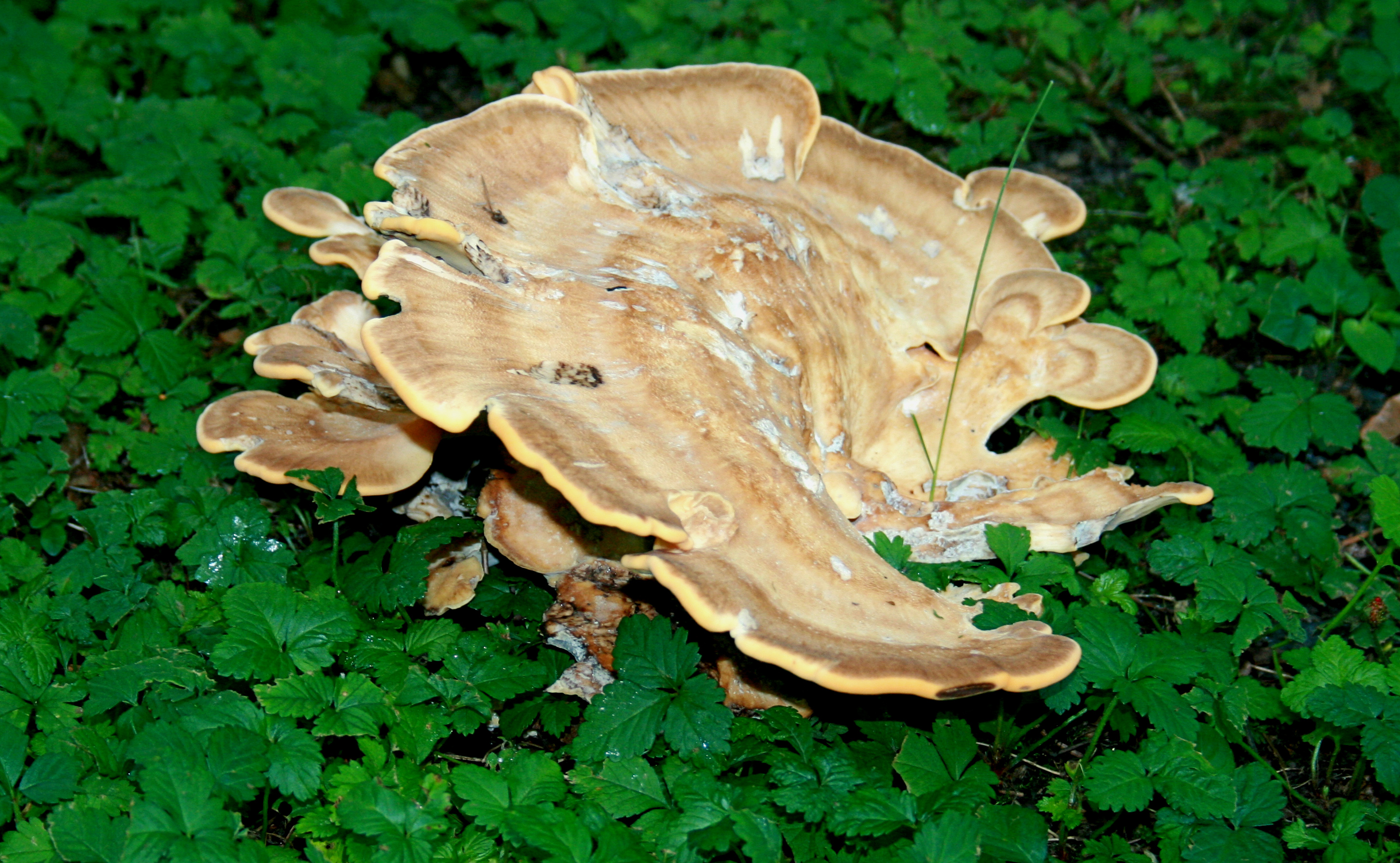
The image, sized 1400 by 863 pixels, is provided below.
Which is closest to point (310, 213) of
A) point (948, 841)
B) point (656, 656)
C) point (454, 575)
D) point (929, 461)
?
point (454, 575)

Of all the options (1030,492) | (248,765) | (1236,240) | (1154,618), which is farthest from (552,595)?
(1236,240)

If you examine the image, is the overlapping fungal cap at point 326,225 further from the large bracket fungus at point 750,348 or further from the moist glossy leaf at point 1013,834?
the moist glossy leaf at point 1013,834

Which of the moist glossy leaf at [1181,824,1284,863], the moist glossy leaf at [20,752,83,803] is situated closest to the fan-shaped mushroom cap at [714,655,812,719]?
the moist glossy leaf at [1181,824,1284,863]

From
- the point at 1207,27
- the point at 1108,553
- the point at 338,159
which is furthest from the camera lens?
the point at 1207,27

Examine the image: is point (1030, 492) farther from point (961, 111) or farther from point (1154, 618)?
point (961, 111)

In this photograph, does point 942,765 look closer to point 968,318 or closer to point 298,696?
point 968,318

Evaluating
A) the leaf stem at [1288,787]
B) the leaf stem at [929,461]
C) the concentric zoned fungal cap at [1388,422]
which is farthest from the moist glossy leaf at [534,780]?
the concentric zoned fungal cap at [1388,422]
